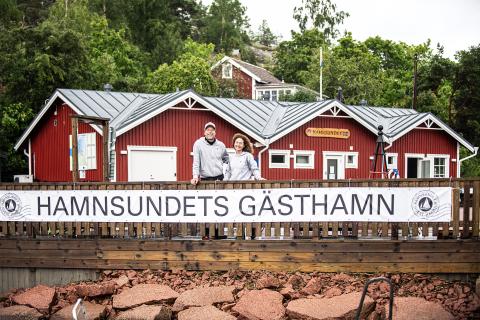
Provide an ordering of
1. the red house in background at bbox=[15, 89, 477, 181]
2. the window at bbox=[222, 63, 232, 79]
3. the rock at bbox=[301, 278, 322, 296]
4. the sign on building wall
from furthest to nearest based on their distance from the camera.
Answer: the window at bbox=[222, 63, 232, 79]
the sign on building wall
the red house in background at bbox=[15, 89, 477, 181]
the rock at bbox=[301, 278, 322, 296]

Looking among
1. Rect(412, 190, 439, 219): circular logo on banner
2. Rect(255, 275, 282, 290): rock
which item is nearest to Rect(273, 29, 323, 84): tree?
Rect(412, 190, 439, 219): circular logo on banner

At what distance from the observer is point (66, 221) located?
12.6 m

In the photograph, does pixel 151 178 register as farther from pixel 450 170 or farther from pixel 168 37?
pixel 168 37

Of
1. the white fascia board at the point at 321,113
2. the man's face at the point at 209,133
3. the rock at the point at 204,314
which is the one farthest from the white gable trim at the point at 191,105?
the rock at the point at 204,314

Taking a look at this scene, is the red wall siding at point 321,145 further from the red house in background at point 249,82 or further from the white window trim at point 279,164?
the red house in background at point 249,82

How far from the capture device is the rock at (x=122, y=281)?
38.2 ft

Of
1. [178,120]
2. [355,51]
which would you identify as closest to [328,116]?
[178,120]

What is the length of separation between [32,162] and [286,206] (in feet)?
62.5

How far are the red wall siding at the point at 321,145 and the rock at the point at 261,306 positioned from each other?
1477cm

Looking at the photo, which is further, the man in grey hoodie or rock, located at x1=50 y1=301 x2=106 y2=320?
the man in grey hoodie

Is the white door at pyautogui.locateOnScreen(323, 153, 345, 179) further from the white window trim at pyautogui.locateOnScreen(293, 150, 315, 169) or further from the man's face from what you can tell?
the man's face

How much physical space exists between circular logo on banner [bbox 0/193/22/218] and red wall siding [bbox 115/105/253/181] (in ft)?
32.2

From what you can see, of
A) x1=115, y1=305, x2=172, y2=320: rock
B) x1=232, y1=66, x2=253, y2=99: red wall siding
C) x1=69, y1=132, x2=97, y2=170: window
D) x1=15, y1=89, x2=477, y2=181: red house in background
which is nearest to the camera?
x1=115, y1=305, x2=172, y2=320: rock

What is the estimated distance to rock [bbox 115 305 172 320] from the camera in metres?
10.2
